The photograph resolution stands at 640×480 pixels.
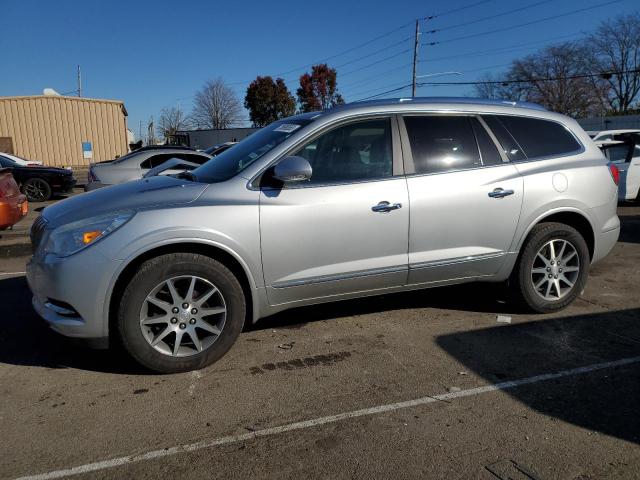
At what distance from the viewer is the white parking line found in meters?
2.53

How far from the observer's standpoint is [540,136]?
4.60 meters

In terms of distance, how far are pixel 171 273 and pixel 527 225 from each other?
295 centimetres

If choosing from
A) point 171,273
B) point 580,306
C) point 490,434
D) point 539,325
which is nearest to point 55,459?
point 171,273

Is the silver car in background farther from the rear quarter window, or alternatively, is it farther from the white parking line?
the white parking line

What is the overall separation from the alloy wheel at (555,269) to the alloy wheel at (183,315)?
2.81 meters

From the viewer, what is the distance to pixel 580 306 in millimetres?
4906

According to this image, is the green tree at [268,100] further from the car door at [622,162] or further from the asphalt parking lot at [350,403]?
the asphalt parking lot at [350,403]

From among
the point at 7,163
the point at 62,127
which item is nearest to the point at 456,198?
the point at 7,163

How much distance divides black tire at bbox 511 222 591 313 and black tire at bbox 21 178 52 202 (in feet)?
44.0

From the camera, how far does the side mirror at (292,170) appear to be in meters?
3.54

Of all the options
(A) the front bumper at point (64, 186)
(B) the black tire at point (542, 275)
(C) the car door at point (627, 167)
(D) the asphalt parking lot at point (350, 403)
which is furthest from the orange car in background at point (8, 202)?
(C) the car door at point (627, 167)

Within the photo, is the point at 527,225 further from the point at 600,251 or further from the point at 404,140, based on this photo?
the point at 404,140

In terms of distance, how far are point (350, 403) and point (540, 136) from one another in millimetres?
3022

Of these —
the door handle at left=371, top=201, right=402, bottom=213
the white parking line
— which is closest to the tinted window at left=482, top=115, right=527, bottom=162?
the door handle at left=371, top=201, right=402, bottom=213
